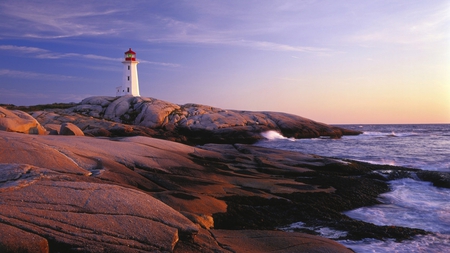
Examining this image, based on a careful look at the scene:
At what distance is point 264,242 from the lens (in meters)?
8.36

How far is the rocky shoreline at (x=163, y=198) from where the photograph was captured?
6.54m

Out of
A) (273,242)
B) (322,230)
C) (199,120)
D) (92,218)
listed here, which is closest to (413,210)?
(322,230)

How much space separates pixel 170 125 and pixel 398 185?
3252 centimetres

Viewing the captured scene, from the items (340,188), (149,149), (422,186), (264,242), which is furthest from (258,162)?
(264,242)

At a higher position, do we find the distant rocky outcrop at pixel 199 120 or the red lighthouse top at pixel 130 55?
the red lighthouse top at pixel 130 55

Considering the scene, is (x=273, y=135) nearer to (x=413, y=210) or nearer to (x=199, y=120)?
(x=199, y=120)

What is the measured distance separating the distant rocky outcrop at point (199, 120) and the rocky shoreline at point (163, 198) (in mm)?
25687

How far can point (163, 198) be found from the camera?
1017 centimetres

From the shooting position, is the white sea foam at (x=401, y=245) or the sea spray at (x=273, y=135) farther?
the sea spray at (x=273, y=135)

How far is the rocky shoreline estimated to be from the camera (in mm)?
6539

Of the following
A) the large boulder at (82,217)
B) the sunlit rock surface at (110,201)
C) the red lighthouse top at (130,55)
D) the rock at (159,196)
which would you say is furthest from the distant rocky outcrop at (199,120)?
the large boulder at (82,217)

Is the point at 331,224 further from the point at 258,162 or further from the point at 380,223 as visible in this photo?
the point at 258,162

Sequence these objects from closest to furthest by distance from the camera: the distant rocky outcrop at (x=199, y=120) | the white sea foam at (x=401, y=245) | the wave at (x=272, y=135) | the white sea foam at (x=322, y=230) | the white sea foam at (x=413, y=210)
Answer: the white sea foam at (x=401, y=245) < the white sea foam at (x=322, y=230) < the white sea foam at (x=413, y=210) < the distant rocky outcrop at (x=199, y=120) < the wave at (x=272, y=135)

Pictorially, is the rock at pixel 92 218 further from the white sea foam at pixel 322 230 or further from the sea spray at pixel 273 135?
the sea spray at pixel 273 135
